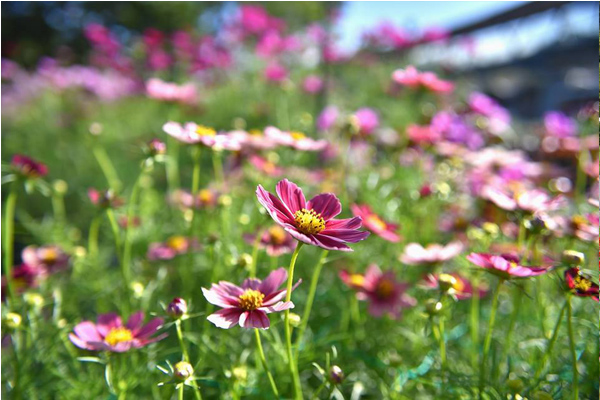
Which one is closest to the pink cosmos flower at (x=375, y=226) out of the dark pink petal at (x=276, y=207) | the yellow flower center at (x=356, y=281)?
the yellow flower center at (x=356, y=281)

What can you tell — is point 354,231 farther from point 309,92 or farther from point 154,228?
point 309,92

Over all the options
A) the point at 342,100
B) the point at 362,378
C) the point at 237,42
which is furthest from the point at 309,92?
the point at 362,378

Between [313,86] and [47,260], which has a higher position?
[313,86]

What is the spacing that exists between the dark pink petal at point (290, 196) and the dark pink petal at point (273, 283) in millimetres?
101

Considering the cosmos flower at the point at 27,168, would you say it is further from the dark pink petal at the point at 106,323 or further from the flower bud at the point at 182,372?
the flower bud at the point at 182,372

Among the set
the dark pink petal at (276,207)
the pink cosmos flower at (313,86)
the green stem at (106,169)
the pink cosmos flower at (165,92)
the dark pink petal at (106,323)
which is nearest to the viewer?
the dark pink petal at (276,207)

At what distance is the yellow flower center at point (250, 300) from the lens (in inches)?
24.8

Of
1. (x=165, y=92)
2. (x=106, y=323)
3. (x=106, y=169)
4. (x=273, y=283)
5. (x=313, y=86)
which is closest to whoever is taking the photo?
(x=273, y=283)

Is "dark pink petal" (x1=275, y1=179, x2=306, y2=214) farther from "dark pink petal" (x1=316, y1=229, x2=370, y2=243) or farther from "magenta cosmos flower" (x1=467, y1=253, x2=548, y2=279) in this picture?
"magenta cosmos flower" (x1=467, y1=253, x2=548, y2=279)

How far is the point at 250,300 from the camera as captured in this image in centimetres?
64

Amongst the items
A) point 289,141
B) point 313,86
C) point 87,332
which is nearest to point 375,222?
point 289,141

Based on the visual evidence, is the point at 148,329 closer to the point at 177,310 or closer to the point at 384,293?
the point at 177,310

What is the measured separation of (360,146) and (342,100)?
117 cm

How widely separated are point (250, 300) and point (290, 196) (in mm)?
155
